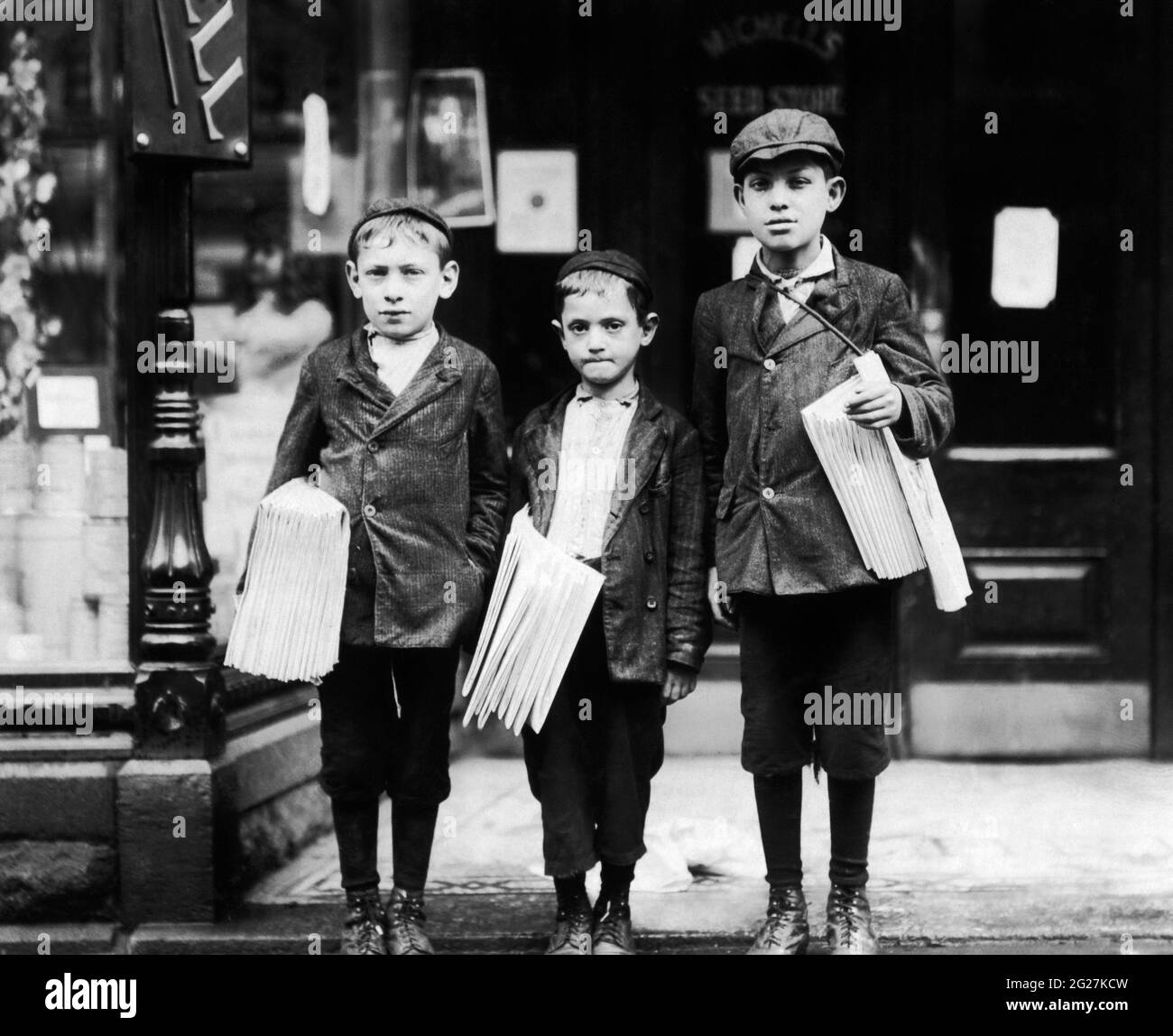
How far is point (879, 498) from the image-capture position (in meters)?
3.65

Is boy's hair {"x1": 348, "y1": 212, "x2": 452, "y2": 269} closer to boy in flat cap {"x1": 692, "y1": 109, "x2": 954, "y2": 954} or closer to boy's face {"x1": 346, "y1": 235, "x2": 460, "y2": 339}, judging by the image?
boy's face {"x1": 346, "y1": 235, "x2": 460, "y2": 339}

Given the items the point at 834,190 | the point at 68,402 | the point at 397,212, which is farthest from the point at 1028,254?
the point at 68,402

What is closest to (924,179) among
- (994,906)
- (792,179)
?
(792,179)

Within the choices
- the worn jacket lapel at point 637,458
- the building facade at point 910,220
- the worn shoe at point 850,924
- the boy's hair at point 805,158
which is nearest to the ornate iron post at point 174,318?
the building facade at point 910,220

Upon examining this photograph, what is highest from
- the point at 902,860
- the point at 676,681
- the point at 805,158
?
the point at 805,158

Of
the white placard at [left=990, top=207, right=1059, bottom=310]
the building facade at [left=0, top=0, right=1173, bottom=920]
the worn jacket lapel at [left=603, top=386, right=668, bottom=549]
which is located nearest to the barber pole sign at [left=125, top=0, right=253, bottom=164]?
the building facade at [left=0, top=0, right=1173, bottom=920]

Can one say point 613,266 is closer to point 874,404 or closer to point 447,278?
point 447,278

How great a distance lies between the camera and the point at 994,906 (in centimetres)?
429

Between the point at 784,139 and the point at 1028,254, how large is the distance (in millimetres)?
2392

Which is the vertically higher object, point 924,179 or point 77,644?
point 924,179

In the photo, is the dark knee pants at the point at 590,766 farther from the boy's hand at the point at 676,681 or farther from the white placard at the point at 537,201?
the white placard at the point at 537,201
